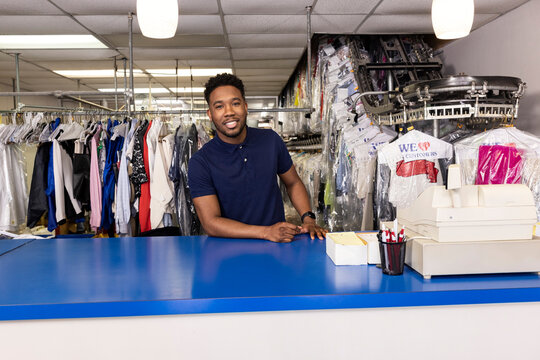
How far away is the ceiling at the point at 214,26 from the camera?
3.74 meters

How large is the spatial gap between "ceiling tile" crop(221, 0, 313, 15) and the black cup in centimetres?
284

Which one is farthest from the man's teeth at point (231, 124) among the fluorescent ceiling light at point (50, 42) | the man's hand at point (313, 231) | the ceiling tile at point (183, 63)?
the ceiling tile at point (183, 63)

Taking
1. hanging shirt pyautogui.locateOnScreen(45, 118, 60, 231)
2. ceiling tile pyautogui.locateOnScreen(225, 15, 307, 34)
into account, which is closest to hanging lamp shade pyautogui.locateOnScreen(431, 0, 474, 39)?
ceiling tile pyautogui.locateOnScreen(225, 15, 307, 34)

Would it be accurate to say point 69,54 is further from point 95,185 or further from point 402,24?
point 402,24

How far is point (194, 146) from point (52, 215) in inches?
55.2

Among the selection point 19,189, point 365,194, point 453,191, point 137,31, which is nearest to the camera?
point 453,191

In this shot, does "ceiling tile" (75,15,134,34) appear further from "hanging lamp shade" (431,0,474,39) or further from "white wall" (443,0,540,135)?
"white wall" (443,0,540,135)

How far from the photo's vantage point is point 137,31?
4484 mm

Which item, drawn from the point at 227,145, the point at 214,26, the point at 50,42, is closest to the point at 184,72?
the point at 50,42

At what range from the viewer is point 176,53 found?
5613mm

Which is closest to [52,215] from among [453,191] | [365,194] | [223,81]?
[223,81]

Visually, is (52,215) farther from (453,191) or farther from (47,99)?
(47,99)

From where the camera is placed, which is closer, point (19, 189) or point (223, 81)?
point (223, 81)

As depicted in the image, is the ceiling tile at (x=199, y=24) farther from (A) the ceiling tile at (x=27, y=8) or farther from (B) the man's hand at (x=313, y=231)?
(B) the man's hand at (x=313, y=231)
